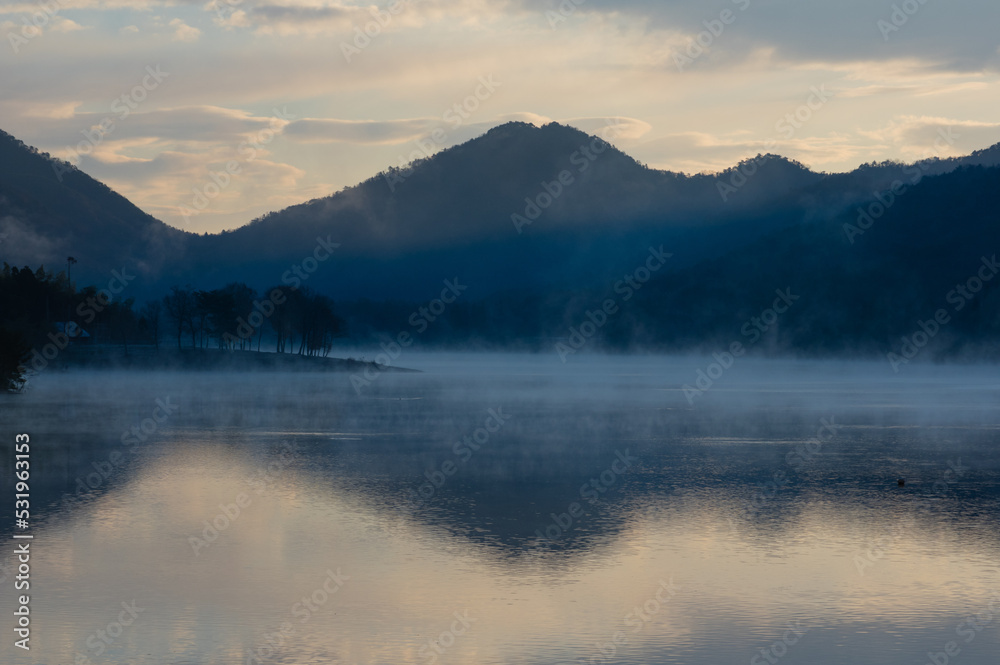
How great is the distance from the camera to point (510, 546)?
24.6 m

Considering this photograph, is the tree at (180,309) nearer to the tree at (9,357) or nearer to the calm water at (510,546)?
the tree at (9,357)

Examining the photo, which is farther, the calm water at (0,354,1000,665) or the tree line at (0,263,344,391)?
the tree line at (0,263,344,391)

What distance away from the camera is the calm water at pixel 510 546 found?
17.4 metres

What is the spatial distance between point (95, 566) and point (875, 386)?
101239mm

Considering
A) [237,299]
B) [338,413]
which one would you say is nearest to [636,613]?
[338,413]

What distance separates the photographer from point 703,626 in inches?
719

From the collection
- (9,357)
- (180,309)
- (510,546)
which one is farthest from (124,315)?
(510,546)

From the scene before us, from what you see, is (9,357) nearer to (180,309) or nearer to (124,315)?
(124,315)

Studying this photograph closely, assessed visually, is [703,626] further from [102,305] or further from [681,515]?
[102,305]

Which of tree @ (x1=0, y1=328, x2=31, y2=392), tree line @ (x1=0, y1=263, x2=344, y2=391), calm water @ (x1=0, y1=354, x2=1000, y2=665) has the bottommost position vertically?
calm water @ (x1=0, y1=354, x2=1000, y2=665)

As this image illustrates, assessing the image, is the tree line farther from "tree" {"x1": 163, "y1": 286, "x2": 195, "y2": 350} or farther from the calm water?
the calm water

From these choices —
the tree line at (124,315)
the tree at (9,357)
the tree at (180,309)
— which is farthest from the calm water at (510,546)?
the tree at (180,309)

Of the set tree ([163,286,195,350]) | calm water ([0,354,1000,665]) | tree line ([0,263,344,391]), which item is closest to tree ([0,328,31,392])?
tree line ([0,263,344,391])

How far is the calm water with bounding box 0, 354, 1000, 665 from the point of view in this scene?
17.4m
